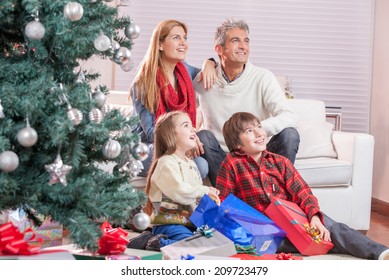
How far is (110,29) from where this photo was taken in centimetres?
187

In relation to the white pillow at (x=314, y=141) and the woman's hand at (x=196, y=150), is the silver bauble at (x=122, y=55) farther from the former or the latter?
the white pillow at (x=314, y=141)

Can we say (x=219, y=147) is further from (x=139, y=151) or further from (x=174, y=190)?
(x=139, y=151)

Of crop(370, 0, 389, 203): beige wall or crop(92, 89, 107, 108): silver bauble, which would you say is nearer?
crop(92, 89, 107, 108): silver bauble

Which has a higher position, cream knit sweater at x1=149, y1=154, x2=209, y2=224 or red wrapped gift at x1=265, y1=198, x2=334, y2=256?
cream knit sweater at x1=149, y1=154, x2=209, y2=224

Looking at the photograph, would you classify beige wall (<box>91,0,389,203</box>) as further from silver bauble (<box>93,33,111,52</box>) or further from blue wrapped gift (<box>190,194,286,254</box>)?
silver bauble (<box>93,33,111,52</box>)

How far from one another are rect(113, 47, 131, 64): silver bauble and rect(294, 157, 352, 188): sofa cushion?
1.81m

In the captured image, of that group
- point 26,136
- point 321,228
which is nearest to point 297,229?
point 321,228

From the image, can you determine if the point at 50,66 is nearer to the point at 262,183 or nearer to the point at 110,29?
the point at 110,29

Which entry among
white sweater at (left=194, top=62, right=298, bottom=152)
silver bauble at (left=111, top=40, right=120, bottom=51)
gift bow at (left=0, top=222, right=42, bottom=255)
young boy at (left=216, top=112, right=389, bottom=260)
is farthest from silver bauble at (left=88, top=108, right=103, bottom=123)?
white sweater at (left=194, top=62, right=298, bottom=152)

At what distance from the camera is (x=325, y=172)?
357 cm

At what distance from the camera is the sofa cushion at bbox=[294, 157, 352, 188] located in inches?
140

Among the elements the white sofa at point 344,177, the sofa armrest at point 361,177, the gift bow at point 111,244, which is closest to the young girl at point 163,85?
the white sofa at point 344,177

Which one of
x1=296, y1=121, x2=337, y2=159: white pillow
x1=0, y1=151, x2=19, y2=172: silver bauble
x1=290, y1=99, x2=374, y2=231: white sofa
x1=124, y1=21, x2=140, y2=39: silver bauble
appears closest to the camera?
x1=0, y1=151, x2=19, y2=172: silver bauble
